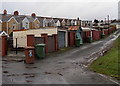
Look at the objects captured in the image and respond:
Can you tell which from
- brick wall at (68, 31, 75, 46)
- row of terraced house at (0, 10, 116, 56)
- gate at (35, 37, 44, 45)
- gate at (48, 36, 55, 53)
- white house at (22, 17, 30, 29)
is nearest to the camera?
gate at (35, 37, 44, 45)

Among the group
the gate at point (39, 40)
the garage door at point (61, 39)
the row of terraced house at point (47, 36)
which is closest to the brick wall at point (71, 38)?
the row of terraced house at point (47, 36)

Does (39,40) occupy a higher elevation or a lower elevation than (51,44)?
higher

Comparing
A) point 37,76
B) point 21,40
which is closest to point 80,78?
point 37,76

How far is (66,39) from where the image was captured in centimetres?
2741

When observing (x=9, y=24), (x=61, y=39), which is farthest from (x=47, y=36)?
(x=9, y=24)

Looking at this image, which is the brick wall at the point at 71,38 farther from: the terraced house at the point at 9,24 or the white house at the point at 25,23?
the white house at the point at 25,23

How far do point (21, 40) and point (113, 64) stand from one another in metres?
13.9

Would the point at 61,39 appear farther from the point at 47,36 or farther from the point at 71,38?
the point at 47,36

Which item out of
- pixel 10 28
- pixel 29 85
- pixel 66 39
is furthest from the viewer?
pixel 10 28

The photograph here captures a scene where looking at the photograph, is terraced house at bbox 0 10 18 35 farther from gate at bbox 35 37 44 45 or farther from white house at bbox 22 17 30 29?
gate at bbox 35 37 44 45

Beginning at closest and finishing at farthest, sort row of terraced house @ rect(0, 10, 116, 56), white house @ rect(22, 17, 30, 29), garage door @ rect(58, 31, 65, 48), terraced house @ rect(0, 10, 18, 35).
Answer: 1. row of terraced house @ rect(0, 10, 116, 56)
2. garage door @ rect(58, 31, 65, 48)
3. terraced house @ rect(0, 10, 18, 35)
4. white house @ rect(22, 17, 30, 29)

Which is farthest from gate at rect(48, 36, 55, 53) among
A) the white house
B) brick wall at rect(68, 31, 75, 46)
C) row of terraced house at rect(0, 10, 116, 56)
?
the white house

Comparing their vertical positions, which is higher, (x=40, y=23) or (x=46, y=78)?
(x=40, y=23)

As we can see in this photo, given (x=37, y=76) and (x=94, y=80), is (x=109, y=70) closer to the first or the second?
(x=94, y=80)
